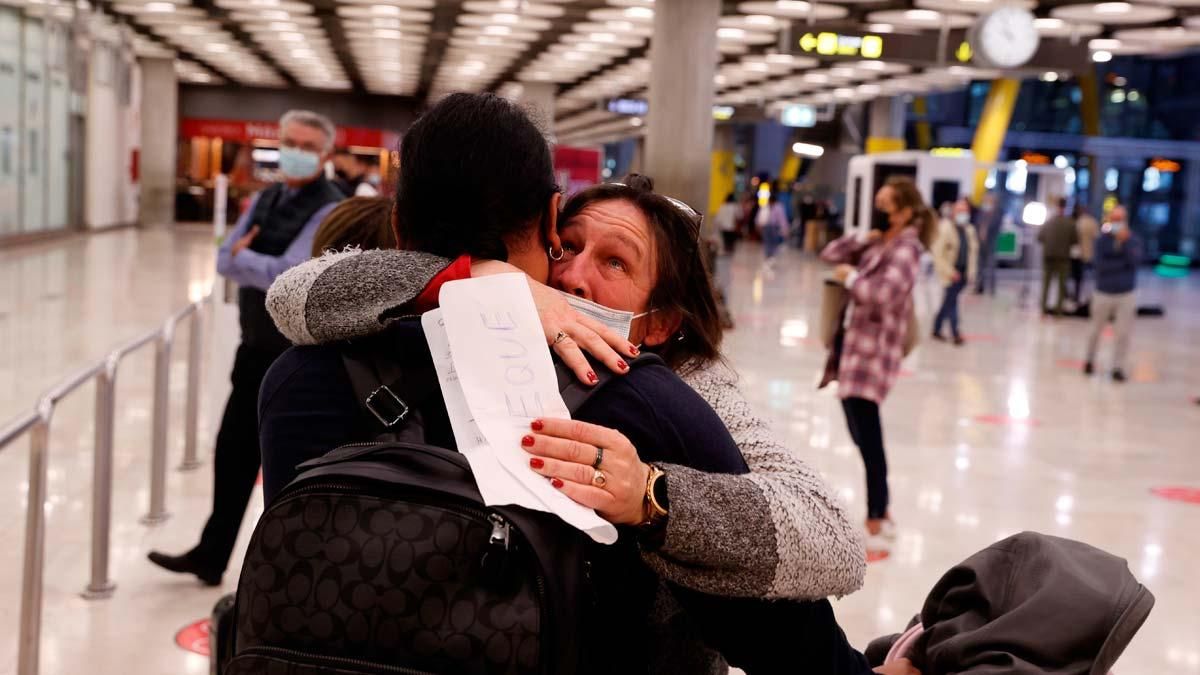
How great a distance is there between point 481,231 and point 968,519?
547cm

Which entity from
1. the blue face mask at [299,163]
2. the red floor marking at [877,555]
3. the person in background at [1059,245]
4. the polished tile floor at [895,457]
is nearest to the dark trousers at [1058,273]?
the person in background at [1059,245]

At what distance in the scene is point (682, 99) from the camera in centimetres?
1338

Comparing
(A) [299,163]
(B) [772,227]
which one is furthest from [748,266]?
(A) [299,163]

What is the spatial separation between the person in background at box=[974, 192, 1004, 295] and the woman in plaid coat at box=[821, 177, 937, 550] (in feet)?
52.8

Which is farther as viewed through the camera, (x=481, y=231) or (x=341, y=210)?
(x=341, y=210)

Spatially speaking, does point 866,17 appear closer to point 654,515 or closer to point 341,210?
point 341,210

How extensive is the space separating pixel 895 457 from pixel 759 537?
6893mm

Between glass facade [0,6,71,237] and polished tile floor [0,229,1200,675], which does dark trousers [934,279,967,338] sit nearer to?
polished tile floor [0,229,1200,675]

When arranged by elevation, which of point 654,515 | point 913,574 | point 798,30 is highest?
point 798,30

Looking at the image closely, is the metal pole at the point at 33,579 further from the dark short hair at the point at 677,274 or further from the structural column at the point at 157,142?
the structural column at the point at 157,142

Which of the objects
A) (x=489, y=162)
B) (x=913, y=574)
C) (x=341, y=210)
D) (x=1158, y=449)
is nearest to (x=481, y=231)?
(x=489, y=162)

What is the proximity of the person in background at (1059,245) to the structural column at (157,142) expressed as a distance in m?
24.1

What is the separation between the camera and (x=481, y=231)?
56.6 inches

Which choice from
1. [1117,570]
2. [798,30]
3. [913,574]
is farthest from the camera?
[798,30]
